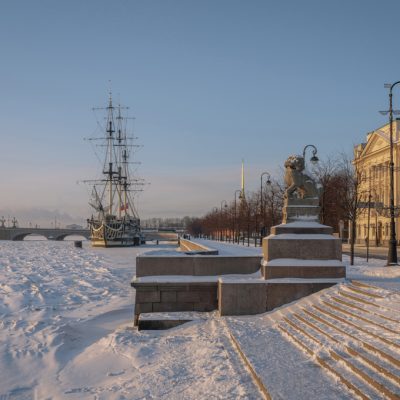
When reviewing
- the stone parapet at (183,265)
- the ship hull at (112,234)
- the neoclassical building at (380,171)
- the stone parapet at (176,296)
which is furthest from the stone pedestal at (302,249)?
the ship hull at (112,234)

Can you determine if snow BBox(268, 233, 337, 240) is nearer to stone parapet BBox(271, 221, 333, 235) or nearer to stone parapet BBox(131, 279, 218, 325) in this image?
stone parapet BBox(271, 221, 333, 235)

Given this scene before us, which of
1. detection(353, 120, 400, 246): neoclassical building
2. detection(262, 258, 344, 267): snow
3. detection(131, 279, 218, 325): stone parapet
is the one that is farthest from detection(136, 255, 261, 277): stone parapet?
detection(353, 120, 400, 246): neoclassical building

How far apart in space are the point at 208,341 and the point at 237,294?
276 cm

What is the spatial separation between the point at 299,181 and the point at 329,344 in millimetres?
7284

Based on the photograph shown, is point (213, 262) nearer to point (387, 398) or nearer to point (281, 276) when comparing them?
point (281, 276)

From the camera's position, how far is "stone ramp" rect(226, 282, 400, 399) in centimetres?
704

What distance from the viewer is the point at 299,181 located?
15.5m

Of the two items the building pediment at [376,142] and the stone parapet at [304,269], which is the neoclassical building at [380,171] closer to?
the building pediment at [376,142]

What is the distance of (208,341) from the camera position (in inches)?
420

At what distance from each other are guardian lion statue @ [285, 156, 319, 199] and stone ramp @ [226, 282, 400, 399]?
11.7ft

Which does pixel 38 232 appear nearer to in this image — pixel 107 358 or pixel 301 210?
pixel 301 210

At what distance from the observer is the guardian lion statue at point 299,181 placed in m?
15.5

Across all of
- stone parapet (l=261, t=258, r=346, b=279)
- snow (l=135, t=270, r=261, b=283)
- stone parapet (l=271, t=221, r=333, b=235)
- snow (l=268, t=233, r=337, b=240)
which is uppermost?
stone parapet (l=271, t=221, r=333, b=235)

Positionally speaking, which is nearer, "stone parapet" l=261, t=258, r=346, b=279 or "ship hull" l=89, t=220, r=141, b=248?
"stone parapet" l=261, t=258, r=346, b=279
